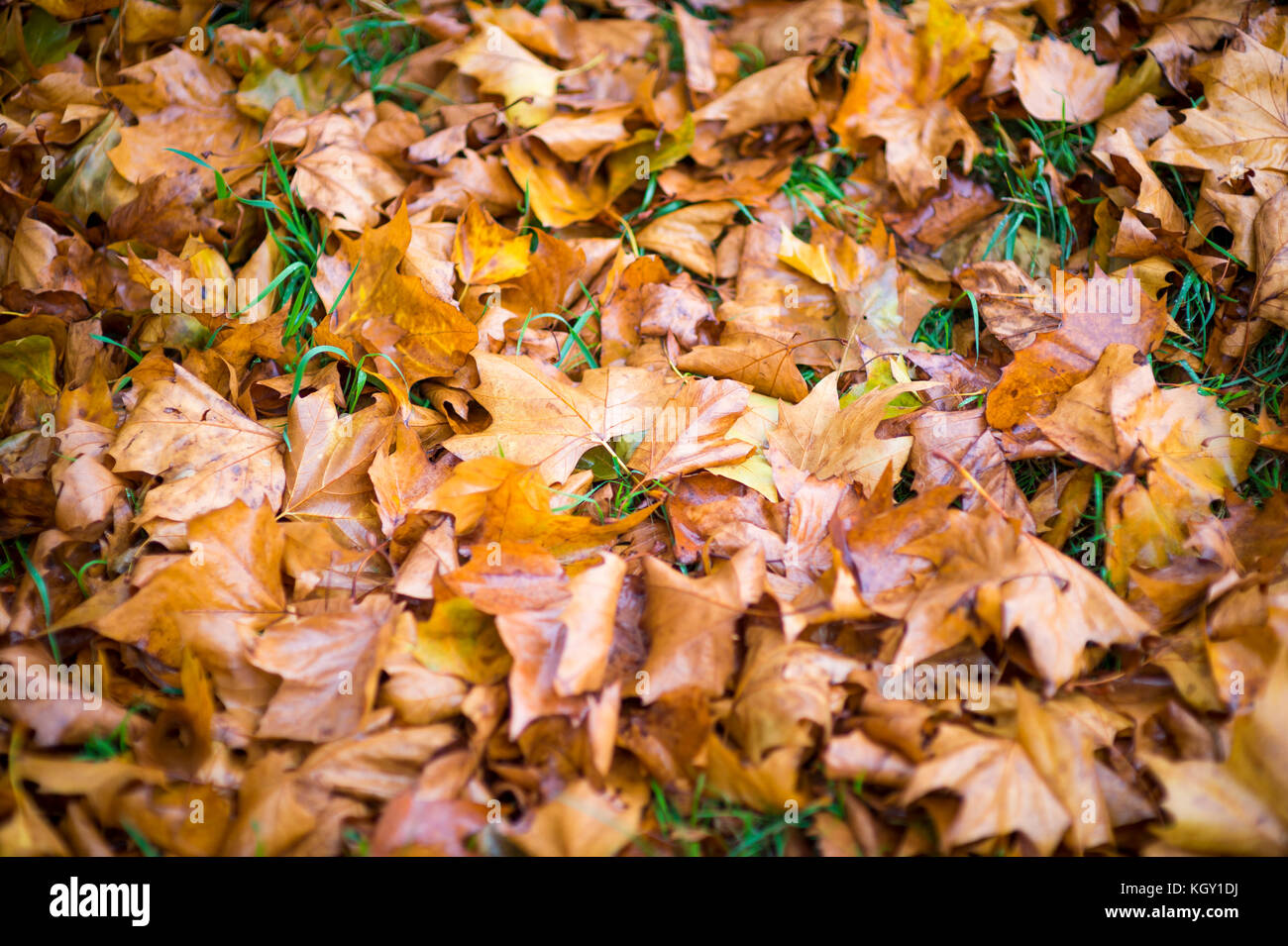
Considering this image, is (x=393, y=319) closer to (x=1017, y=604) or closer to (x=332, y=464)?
(x=332, y=464)

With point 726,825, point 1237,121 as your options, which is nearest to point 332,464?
point 726,825

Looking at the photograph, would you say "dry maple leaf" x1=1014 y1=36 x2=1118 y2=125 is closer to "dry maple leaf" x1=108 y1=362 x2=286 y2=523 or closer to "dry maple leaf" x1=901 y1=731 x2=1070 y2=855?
"dry maple leaf" x1=901 y1=731 x2=1070 y2=855

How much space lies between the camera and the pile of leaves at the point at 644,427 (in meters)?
1.44

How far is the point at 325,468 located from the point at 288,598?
300 mm

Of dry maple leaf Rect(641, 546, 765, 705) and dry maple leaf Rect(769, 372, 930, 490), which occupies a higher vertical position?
dry maple leaf Rect(769, 372, 930, 490)

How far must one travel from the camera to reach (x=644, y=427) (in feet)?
6.17

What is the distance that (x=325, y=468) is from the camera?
183cm

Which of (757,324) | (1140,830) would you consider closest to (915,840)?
(1140,830)

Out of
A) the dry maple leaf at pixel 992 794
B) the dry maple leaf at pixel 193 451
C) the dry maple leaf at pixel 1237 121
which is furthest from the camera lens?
the dry maple leaf at pixel 1237 121

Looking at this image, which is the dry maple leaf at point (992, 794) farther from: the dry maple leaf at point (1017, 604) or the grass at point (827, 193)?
the grass at point (827, 193)

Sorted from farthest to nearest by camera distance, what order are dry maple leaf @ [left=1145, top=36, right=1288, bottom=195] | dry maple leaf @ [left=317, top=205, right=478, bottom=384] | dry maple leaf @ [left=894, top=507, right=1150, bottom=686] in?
dry maple leaf @ [left=1145, top=36, right=1288, bottom=195] → dry maple leaf @ [left=317, top=205, right=478, bottom=384] → dry maple leaf @ [left=894, top=507, right=1150, bottom=686]

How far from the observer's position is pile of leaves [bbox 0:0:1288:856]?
144 centimetres

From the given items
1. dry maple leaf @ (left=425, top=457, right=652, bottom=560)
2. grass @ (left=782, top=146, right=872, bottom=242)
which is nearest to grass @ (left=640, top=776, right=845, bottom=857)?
dry maple leaf @ (left=425, top=457, right=652, bottom=560)

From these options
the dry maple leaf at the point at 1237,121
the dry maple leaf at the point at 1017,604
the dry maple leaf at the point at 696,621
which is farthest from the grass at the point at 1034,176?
the dry maple leaf at the point at 696,621
